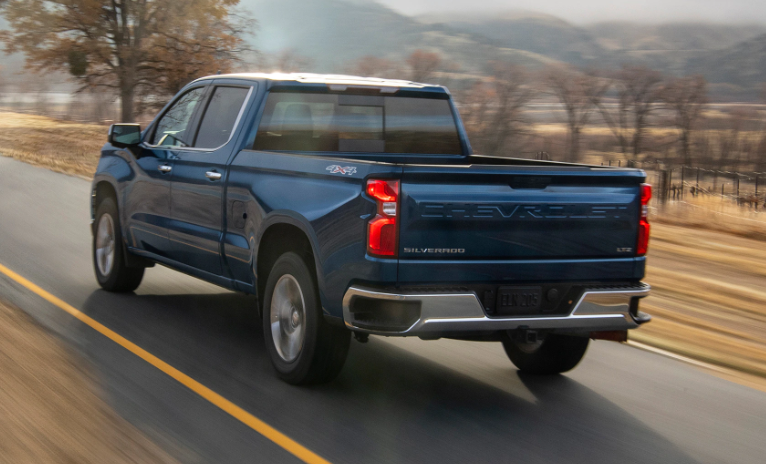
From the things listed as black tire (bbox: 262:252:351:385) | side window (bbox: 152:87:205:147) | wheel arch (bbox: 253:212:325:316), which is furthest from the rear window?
black tire (bbox: 262:252:351:385)

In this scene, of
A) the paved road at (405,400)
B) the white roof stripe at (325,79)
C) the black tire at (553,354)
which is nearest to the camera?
the paved road at (405,400)

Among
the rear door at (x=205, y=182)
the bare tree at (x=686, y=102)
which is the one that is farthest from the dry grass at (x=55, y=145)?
the bare tree at (x=686, y=102)

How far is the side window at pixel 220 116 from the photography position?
6516 mm

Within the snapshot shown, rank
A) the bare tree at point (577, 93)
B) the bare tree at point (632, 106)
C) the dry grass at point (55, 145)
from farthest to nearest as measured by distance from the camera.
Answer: the bare tree at point (632, 106) < the bare tree at point (577, 93) < the dry grass at point (55, 145)

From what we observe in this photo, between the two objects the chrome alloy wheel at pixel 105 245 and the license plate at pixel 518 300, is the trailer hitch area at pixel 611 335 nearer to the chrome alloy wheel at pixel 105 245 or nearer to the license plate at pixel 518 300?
the license plate at pixel 518 300

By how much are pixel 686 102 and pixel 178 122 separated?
110 metres

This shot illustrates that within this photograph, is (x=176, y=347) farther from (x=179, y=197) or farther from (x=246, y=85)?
(x=246, y=85)

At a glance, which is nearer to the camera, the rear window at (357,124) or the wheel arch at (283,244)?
the wheel arch at (283,244)

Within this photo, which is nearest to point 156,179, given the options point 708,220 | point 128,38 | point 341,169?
point 341,169

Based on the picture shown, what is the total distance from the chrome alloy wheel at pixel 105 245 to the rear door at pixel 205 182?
129 centimetres

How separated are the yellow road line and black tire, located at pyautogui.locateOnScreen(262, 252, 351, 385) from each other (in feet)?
1.65

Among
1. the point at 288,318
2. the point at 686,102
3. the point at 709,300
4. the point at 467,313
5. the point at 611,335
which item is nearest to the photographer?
the point at 467,313

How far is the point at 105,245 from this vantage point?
8.21 metres

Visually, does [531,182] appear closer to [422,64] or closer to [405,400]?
[405,400]
